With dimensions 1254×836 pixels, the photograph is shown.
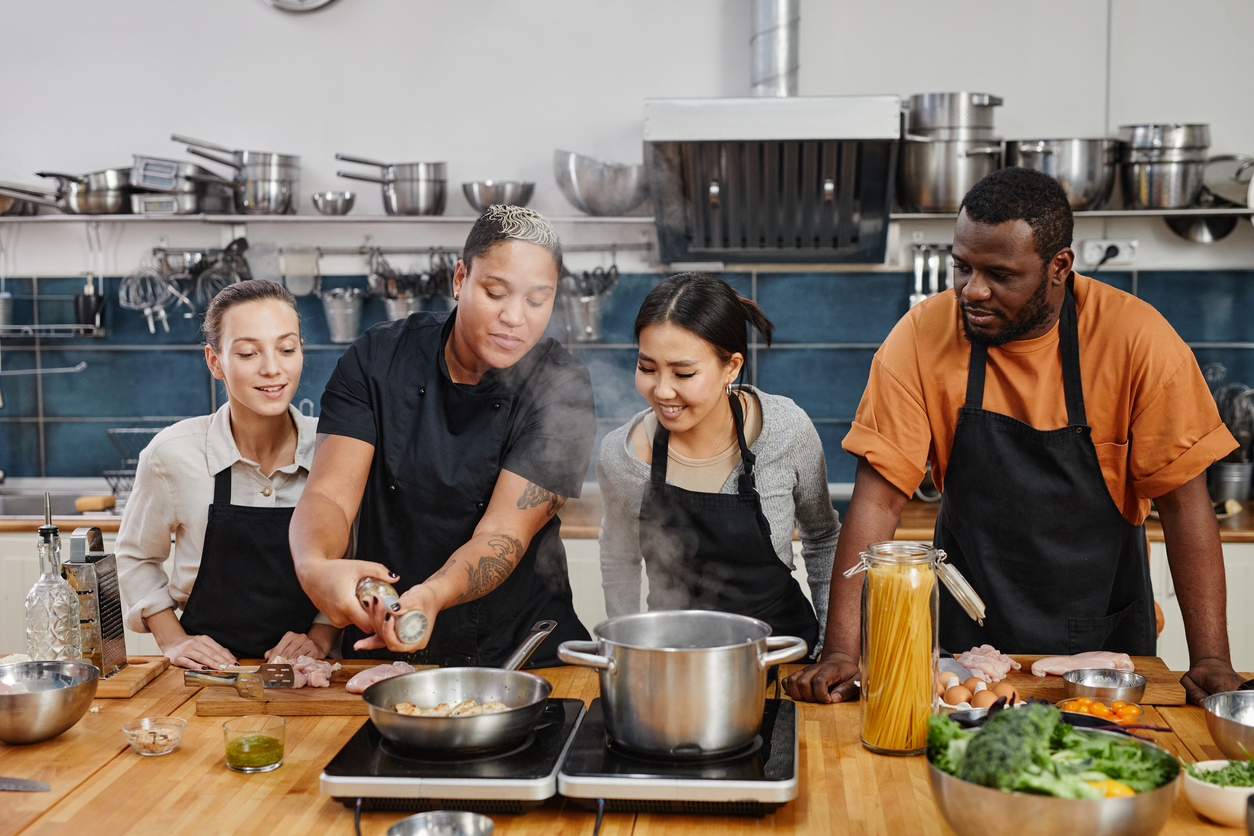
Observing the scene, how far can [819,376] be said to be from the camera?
4.36 meters

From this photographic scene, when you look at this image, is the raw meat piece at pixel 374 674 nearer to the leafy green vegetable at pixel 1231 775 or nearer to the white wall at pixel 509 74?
the leafy green vegetable at pixel 1231 775

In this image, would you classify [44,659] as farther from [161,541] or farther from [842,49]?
[842,49]

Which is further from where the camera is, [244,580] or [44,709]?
[244,580]

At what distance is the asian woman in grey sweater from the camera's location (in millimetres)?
2234

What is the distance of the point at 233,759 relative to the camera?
1.50m

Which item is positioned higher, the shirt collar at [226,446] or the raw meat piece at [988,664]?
the shirt collar at [226,446]

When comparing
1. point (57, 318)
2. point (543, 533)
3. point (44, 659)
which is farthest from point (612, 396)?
point (44, 659)

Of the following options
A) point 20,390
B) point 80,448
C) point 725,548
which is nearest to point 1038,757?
point 725,548

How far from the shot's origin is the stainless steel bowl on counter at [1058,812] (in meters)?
1.08

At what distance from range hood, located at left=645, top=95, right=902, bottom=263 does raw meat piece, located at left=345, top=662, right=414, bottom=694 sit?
93.0 inches

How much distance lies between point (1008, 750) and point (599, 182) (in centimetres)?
317

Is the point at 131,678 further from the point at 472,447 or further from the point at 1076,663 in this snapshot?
the point at 1076,663

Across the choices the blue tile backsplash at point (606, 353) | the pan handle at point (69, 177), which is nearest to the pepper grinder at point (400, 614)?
the blue tile backsplash at point (606, 353)

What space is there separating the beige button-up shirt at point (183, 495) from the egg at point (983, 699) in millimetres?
1418
